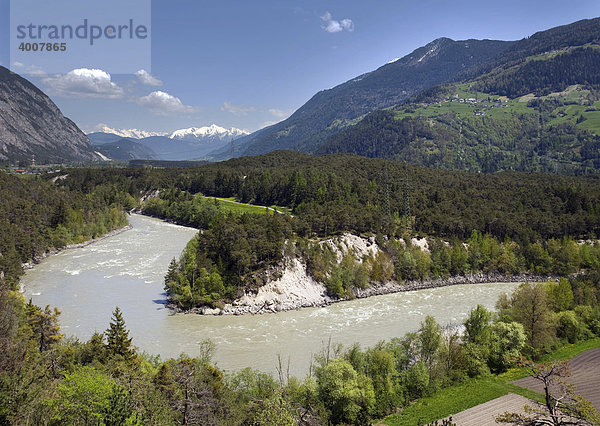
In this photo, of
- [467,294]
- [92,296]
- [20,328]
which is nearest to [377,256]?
[467,294]

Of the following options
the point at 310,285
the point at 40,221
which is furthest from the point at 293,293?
the point at 40,221

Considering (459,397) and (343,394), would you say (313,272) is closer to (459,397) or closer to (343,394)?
(459,397)

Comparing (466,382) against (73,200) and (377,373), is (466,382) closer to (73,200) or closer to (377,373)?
(377,373)

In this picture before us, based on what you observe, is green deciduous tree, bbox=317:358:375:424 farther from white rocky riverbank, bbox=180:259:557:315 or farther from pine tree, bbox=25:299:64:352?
white rocky riverbank, bbox=180:259:557:315

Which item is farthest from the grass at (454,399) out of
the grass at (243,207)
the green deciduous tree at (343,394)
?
the grass at (243,207)

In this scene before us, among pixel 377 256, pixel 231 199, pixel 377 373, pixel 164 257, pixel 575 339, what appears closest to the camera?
pixel 377 373

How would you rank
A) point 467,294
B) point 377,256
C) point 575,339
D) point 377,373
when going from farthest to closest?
point 377,256, point 467,294, point 575,339, point 377,373

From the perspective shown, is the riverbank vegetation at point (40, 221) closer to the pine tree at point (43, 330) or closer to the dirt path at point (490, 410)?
the pine tree at point (43, 330)
